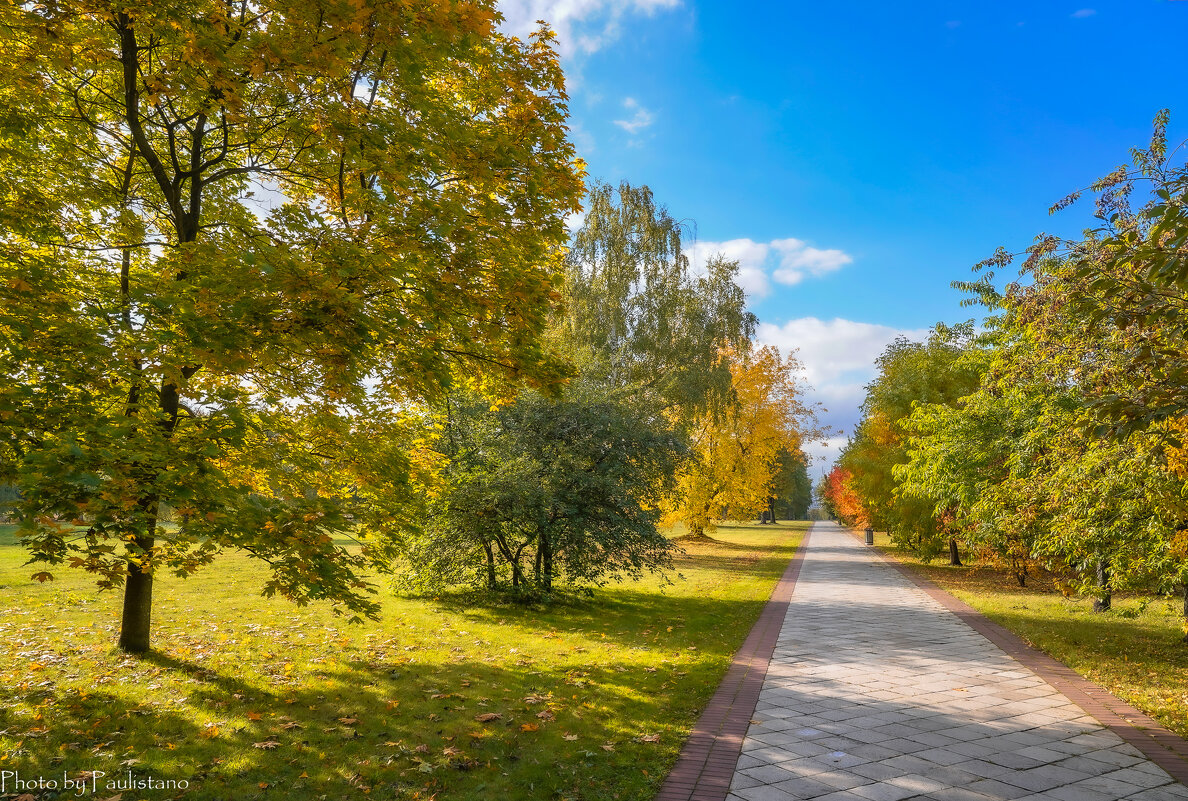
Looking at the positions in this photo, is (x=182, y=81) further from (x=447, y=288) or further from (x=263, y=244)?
(x=447, y=288)

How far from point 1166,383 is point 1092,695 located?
14.0 feet

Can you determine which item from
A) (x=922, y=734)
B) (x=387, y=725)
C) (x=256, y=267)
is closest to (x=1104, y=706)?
(x=922, y=734)

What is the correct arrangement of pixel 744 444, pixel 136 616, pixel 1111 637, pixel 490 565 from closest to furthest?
1. pixel 136 616
2. pixel 1111 637
3. pixel 490 565
4. pixel 744 444

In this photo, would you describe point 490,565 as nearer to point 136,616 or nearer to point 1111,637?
point 136,616

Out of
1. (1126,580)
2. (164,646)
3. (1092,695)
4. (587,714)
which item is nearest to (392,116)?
(587,714)

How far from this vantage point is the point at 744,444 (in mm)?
29422

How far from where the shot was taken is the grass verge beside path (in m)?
6.74

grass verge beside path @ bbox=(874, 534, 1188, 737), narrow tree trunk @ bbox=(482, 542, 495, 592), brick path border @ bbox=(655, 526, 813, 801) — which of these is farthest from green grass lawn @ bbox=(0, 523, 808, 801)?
grass verge beside path @ bbox=(874, 534, 1188, 737)

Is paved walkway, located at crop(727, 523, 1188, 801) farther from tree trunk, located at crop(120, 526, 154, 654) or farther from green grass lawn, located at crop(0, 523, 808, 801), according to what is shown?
tree trunk, located at crop(120, 526, 154, 654)

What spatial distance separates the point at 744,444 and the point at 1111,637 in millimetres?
19636

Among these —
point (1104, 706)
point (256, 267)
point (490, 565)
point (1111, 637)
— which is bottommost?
point (1111, 637)

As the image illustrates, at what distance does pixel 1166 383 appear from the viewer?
408 cm

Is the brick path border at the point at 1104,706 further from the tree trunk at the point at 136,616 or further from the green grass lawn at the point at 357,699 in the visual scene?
the tree trunk at the point at 136,616

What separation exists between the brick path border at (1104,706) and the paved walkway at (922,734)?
13 cm
